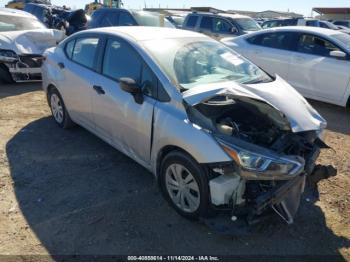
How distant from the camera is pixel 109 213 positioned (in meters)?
3.68

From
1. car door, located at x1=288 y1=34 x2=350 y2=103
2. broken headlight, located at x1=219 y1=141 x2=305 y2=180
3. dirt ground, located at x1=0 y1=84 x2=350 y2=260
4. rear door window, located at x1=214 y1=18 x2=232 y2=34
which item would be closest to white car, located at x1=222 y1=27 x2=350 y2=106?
car door, located at x1=288 y1=34 x2=350 y2=103

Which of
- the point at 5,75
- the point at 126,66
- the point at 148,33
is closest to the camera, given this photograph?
the point at 126,66

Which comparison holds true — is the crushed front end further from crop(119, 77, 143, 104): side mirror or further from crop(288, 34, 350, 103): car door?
crop(288, 34, 350, 103): car door

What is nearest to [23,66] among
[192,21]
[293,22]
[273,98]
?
[273,98]

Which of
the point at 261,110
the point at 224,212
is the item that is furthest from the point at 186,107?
the point at 224,212

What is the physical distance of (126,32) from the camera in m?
4.41

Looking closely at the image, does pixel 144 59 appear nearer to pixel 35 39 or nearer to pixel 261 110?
pixel 261 110

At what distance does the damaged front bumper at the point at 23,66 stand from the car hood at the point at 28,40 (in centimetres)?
18

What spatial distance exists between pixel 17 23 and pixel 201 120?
297 inches

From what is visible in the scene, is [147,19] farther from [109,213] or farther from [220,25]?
[109,213]

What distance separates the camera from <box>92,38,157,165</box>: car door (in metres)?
3.79

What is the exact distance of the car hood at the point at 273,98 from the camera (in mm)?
3354

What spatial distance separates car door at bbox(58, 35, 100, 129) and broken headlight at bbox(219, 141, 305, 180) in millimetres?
2292

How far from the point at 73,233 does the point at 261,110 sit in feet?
6.74
